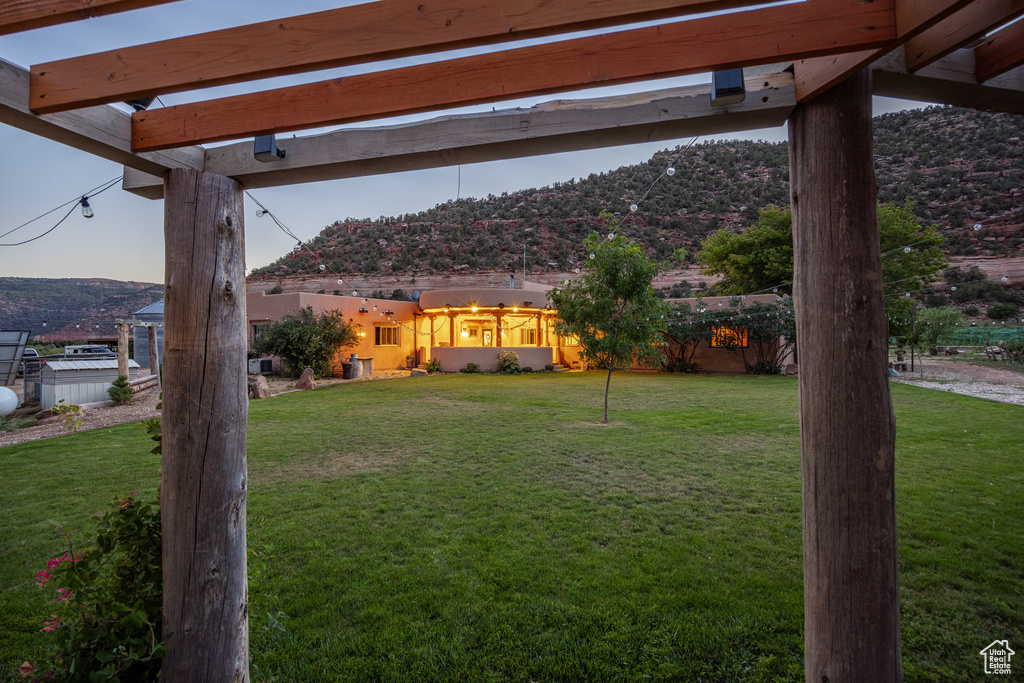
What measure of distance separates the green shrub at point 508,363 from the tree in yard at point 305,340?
20.2ft

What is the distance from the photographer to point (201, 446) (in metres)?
1.60

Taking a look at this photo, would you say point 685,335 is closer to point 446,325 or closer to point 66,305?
point 446,325

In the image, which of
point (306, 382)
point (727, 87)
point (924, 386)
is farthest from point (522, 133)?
point (924, 386)

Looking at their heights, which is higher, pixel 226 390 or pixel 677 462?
pixel 226 390

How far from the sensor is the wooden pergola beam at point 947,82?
61.7 inches

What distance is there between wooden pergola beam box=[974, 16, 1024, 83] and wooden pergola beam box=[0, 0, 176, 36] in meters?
2.75

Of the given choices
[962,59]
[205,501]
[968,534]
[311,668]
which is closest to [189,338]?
[205,501]

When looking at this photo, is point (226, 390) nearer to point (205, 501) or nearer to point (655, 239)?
point (205, 501)

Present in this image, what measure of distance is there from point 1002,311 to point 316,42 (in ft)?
123

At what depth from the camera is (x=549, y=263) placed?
32938 millimetres

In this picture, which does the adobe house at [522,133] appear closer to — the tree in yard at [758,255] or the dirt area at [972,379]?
the dirt area at [972,379]

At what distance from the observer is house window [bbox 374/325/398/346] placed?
19.8 meters

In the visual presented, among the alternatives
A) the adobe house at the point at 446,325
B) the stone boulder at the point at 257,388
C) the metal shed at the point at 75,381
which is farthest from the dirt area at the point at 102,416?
the adobe house at the point at 446,325

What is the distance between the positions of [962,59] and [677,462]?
4776mm
